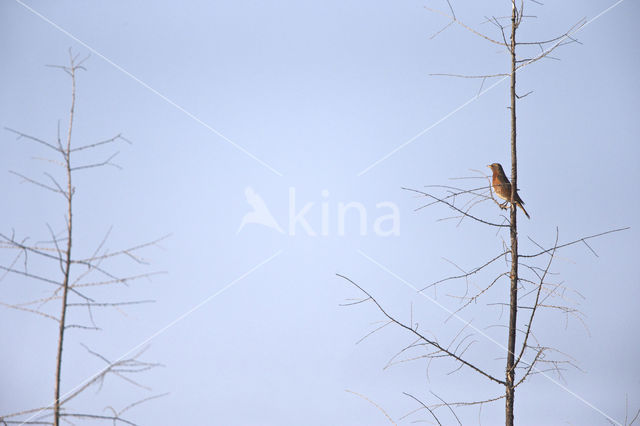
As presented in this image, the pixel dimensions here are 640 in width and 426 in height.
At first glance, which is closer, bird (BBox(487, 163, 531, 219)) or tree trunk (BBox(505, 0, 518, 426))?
tree trunk (BBox(505, 0, 518, 426))

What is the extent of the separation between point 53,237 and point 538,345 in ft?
7.36

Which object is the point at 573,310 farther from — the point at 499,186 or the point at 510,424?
the point at 499,186

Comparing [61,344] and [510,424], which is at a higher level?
[61,344]

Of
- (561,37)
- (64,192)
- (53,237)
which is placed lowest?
(53,237)

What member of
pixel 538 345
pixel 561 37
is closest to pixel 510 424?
pixel 538 345

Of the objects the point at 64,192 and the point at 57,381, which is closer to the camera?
the point at 57,381

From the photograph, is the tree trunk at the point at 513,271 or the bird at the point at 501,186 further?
the bird at the point at 501,186

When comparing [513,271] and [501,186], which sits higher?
[501,186]

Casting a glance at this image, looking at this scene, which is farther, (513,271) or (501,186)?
(501,186)

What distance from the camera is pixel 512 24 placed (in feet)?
10.0

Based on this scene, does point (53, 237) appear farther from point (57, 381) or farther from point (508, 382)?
point (508, 382)

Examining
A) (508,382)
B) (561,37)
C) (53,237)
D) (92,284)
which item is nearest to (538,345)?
(508,382)

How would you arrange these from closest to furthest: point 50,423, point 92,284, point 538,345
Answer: point 50,423, point 92,284, point 538,345

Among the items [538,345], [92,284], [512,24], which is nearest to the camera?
[92,284]
